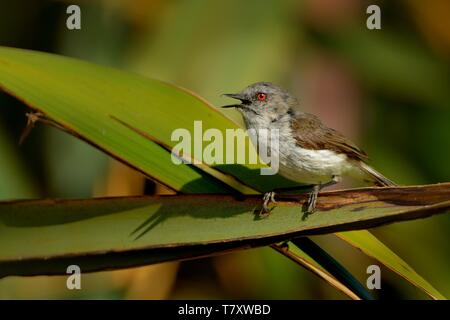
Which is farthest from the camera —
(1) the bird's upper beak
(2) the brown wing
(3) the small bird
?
(1) the bird's upper beak

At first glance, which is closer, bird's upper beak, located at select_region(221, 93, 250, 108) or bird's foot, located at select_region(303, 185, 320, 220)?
bird's foot, located at select_region(303, 185, 320, 220)

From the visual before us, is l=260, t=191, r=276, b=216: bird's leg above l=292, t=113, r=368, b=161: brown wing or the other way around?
the other way around

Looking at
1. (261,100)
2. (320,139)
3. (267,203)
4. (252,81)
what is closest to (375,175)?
(320,139)

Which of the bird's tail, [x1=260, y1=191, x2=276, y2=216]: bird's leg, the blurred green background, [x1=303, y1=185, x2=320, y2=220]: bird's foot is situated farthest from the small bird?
[x1=303, y1=185, x2=320, y2=220]: bird's foot

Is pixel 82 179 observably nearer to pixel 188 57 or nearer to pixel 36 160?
pixel 36 160

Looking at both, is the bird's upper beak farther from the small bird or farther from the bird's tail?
the bird's tail

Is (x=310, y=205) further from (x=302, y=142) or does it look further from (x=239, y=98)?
(x=239, y=98)

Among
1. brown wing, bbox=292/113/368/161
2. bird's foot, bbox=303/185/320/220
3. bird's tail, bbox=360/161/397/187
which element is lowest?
bird's foot, bbox=303/185/320/220

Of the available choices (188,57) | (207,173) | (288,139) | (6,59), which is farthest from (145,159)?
(188,57)
